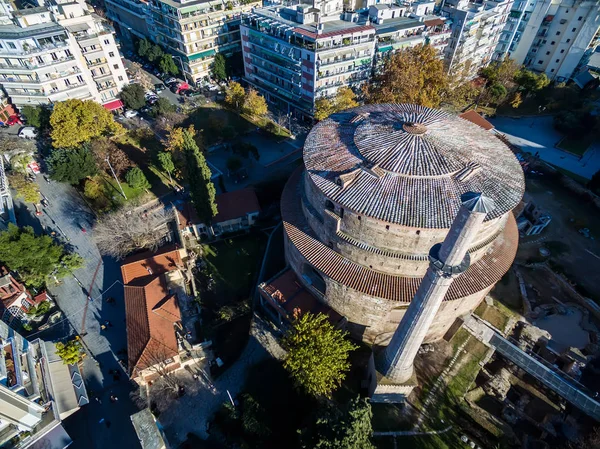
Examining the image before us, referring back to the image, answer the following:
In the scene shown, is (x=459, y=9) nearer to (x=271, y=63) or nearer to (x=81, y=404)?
(x=271, y=63)

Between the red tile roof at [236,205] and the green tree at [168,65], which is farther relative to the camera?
the green tree at [168,65]

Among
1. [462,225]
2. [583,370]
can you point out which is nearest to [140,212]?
[462,225]

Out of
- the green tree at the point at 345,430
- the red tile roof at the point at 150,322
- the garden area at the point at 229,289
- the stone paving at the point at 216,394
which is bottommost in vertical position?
the stone paving at the point at 216,394

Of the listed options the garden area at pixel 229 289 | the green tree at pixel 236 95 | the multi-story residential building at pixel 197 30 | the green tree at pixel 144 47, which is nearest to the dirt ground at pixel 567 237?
the garden area at pixel 229 289

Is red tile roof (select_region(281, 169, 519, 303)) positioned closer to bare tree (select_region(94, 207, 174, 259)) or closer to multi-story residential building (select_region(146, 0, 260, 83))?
bare tree (select_region(94, 207, 174, 259))

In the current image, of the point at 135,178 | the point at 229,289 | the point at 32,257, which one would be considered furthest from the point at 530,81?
the point at 32,257

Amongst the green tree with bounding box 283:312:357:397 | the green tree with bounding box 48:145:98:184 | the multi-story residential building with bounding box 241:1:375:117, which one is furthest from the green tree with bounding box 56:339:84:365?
the multi-story residential building with bounding box 241:1:375:117

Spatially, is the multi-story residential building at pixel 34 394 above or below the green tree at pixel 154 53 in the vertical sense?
below

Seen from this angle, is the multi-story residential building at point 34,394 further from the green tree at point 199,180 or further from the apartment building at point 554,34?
the apartment building at point 554,34
